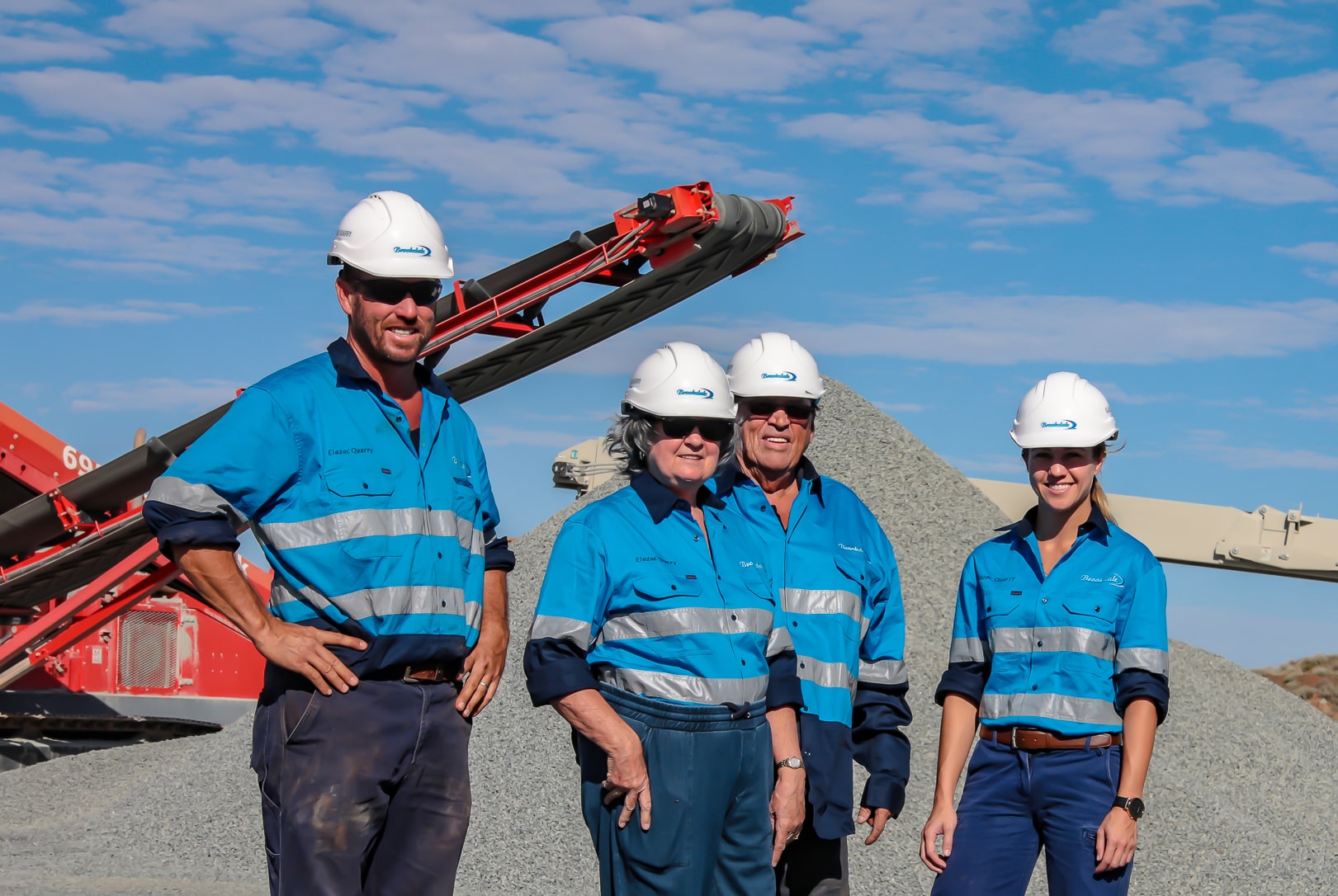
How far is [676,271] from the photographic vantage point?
8703mm

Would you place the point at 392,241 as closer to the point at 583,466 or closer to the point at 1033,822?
the point at 1033,822

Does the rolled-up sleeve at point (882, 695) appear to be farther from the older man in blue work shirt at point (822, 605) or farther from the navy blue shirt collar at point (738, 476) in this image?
the navy blue shirt collar at point (738, 476)

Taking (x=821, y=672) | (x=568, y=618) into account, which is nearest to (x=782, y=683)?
(x=821, y=672)

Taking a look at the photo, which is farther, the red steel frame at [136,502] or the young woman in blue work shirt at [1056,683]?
the red steel frame at [136,502]

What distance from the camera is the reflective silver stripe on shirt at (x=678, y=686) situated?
110 inches

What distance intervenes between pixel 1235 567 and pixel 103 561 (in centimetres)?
983

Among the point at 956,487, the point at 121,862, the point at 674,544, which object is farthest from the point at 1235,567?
the point at 674,544

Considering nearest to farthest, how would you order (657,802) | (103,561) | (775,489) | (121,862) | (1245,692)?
1. (657,802)
2. (775,489)
3. (121,862)
4. (103,561)
5. (1245,692)

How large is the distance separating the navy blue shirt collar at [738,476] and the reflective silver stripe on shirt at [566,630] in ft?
1.99

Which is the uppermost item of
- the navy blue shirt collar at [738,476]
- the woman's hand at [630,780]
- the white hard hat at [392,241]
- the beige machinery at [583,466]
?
the beige machinery at [583,466]

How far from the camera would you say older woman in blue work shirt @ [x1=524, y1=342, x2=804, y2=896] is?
2762mm

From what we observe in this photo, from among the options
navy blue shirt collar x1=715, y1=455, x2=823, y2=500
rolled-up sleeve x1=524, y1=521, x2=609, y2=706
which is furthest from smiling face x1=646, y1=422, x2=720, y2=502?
rolled-up sleeve x1=524, y1=521, x2=609, y2=706

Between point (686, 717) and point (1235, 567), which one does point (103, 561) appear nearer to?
point (686, 717)

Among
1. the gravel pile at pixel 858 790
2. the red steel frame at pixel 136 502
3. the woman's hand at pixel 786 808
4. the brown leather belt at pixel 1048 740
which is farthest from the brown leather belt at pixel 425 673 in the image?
the red steel frame at pixel 136 502
